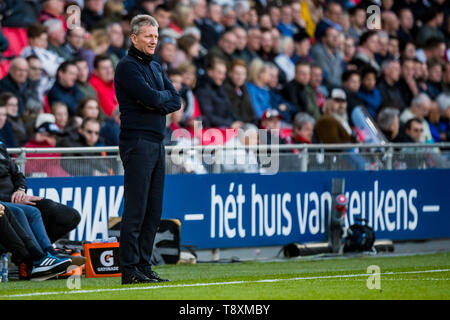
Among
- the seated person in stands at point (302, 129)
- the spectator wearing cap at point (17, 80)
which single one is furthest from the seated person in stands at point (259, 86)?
the spectator wearing cap at point (17, 80)

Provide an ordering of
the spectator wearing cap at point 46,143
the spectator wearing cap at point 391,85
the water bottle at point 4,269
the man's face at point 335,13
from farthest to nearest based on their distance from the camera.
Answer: the man's face at point 335,13
the spectator wearing cap at point 391,85
the spectator wearing cap at point 46,143
the water bottle at point 4,269

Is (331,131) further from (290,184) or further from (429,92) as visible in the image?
(429,92)

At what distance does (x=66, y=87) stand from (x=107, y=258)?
3.74 meters

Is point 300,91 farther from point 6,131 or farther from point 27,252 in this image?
point 27,252

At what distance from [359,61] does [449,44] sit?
4532 millimetres

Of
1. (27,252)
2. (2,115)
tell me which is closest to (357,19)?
(2,115)

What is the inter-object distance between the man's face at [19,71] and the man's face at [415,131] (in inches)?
272

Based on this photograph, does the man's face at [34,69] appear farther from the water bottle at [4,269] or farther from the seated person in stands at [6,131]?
the water bottle at [4,269]

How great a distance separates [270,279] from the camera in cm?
1029

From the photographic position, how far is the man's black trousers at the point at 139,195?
9547 millimetres

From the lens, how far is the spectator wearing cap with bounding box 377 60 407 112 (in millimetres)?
20266

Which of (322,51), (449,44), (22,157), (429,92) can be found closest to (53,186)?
(22,157)

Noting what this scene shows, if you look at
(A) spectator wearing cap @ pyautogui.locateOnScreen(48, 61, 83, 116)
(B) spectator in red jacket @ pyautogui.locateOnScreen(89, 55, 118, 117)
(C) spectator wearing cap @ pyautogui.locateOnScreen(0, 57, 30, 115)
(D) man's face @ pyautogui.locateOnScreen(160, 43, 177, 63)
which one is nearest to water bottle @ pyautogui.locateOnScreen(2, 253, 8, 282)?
(C) spectator wearing cap @ pyautogui.locateOnScreen(0, 57, 30, 115)

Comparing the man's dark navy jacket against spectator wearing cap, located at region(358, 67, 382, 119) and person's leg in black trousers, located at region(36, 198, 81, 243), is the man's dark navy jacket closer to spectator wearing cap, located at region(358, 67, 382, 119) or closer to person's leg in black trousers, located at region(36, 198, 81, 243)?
person's leg in black trousers, located at region(36, 198, 81, 243)
